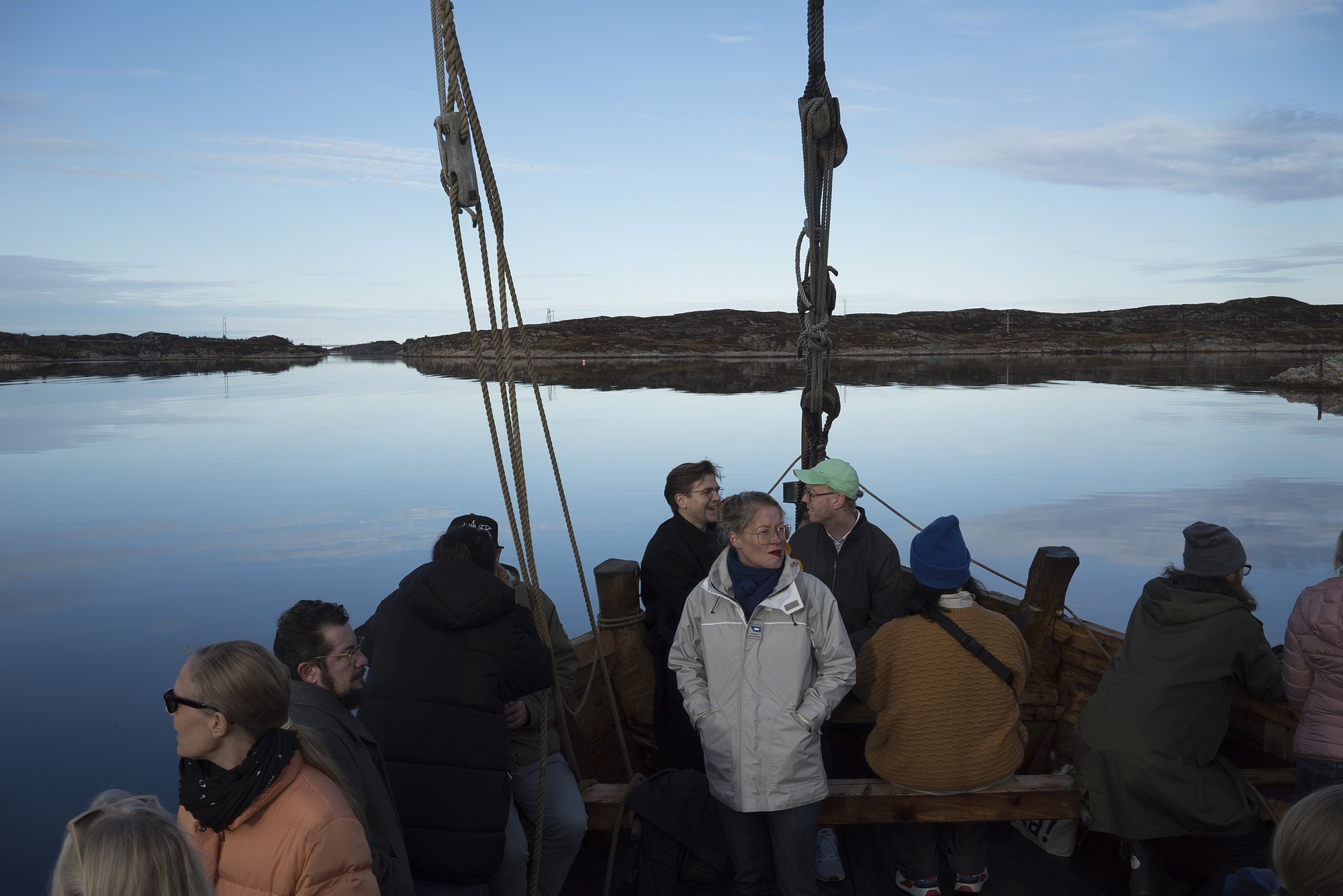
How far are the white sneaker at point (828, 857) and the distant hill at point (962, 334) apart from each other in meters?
70.9

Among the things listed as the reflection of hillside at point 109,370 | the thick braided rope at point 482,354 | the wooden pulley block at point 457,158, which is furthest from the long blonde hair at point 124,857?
the reflection of hillside at point 109,370

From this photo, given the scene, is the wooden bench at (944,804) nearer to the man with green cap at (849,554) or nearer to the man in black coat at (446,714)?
the man with green cap at (849,554)

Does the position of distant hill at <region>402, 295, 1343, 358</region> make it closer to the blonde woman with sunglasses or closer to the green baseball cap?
the green baseball cap

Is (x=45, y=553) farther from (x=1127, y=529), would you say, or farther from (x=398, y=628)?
(x=1127, y=529)

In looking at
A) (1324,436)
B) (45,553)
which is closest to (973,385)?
(1324,436)

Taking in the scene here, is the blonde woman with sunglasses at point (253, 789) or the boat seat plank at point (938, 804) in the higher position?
the blonde woman with sunglasses at point (253, 789)

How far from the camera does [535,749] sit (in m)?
3.20

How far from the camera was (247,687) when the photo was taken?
5.90 ft

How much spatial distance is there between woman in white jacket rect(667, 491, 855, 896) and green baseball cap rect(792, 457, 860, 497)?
Result: 3.74 feet

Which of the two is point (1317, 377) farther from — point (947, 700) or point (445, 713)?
point (445, 713)

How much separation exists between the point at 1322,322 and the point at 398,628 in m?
128

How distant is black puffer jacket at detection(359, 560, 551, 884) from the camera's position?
Result: 2.49 meters

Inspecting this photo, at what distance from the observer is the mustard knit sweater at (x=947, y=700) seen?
9.89ft

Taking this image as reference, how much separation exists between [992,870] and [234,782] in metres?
2.77
